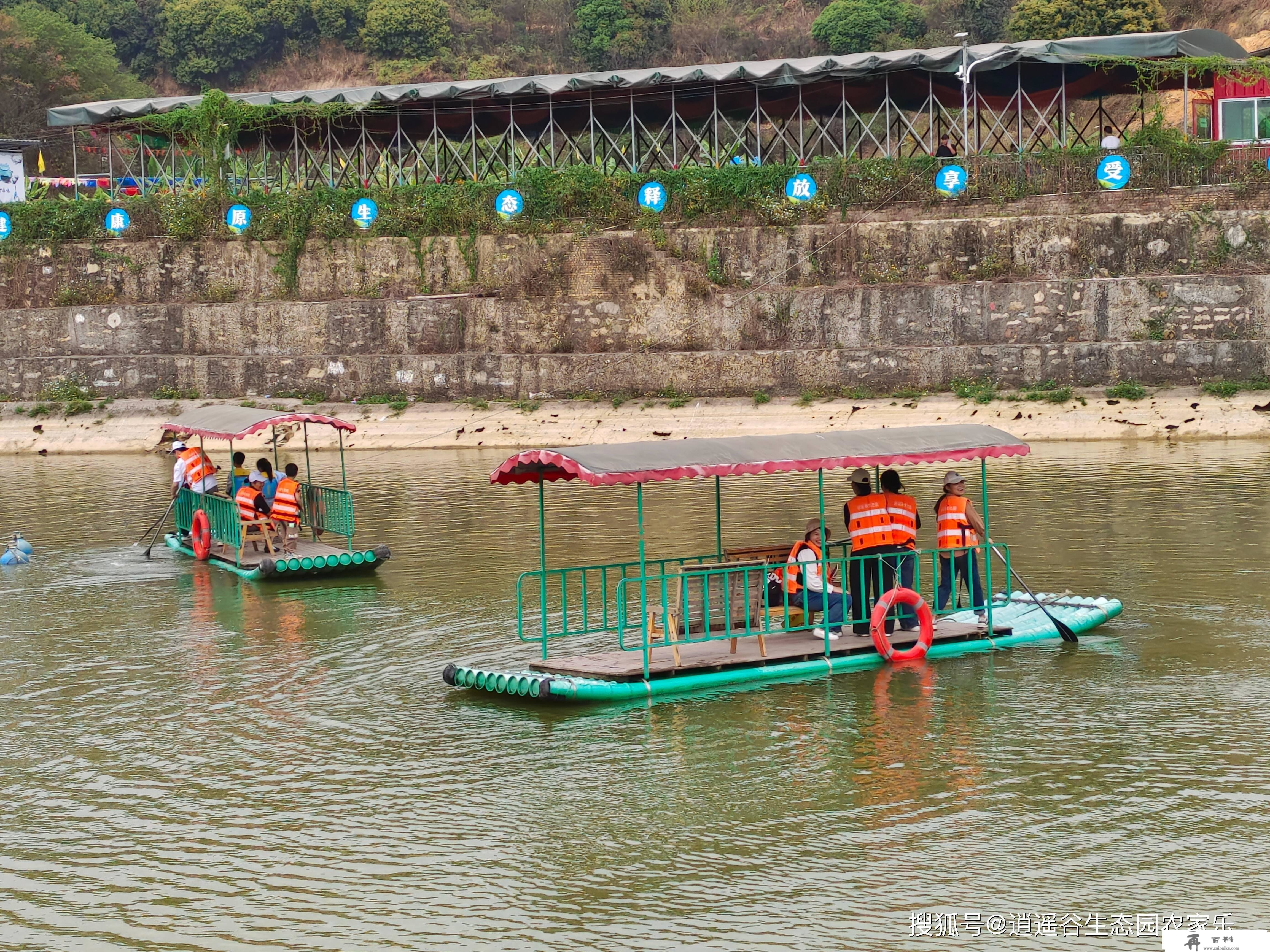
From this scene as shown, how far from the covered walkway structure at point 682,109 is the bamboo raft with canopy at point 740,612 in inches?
1014

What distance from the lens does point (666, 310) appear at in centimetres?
3869

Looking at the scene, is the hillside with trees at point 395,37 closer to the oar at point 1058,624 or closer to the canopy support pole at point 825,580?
the oar at point 1058,624

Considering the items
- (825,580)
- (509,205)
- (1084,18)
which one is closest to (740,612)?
(825,580)

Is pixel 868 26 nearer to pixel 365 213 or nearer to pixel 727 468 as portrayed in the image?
pixel 365 213

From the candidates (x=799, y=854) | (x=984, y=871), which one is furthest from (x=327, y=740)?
(x=984, y=871)

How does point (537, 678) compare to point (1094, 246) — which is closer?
point (537, 678)

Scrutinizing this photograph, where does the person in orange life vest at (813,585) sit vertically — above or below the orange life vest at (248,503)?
below

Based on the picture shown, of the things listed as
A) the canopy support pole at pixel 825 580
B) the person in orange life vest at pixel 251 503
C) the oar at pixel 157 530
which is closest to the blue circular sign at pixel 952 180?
the oar at pixel 157 530

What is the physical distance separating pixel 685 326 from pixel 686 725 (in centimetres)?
2682

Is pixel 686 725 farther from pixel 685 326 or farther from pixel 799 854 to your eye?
pixel 685 326

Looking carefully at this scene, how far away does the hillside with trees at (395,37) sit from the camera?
7481 cm

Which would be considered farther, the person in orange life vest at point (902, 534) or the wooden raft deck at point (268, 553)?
the wooden raft deck at point (268, 553)

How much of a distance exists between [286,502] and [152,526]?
5.22 metres

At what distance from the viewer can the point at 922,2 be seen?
80.1 meters
